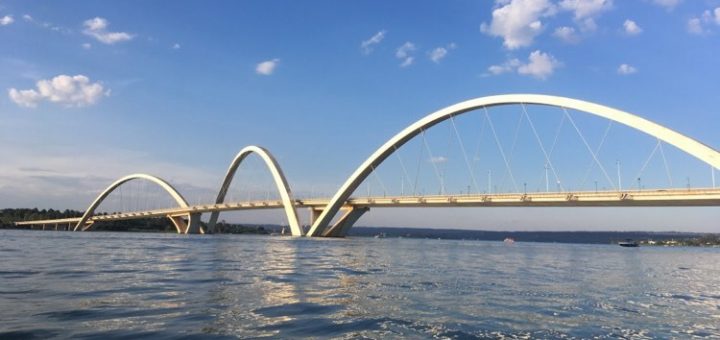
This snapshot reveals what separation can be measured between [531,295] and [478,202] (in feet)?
159

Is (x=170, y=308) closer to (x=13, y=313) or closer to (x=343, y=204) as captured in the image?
(x=13, y=313)

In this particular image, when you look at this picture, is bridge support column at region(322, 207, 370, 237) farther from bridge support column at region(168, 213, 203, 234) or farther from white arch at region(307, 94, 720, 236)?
bridge support column at region(168, 213, 203, 234)

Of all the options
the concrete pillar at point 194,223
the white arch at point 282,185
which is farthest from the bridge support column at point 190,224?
the white arch at point 282,185

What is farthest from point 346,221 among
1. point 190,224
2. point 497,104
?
point 190,224

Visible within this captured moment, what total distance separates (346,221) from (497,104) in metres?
32.1

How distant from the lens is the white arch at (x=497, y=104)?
41188 millimetres

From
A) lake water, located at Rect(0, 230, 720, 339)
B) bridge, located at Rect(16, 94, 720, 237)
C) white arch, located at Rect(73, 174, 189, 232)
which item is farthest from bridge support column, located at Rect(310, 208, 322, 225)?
lake water, located at Rect(0, 230, 720, 339)

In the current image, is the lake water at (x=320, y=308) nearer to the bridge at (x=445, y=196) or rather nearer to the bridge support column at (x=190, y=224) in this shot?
the bridge at (x=445, y=196)

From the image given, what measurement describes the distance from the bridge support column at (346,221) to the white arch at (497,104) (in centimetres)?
152

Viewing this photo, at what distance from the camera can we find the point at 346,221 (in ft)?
259

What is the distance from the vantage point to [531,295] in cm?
1281

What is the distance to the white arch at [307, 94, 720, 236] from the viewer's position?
41.2 meters

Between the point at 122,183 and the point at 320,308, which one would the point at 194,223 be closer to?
the point at 122,183

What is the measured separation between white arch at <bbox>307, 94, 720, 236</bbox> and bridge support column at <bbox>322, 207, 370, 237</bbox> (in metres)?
1.52
